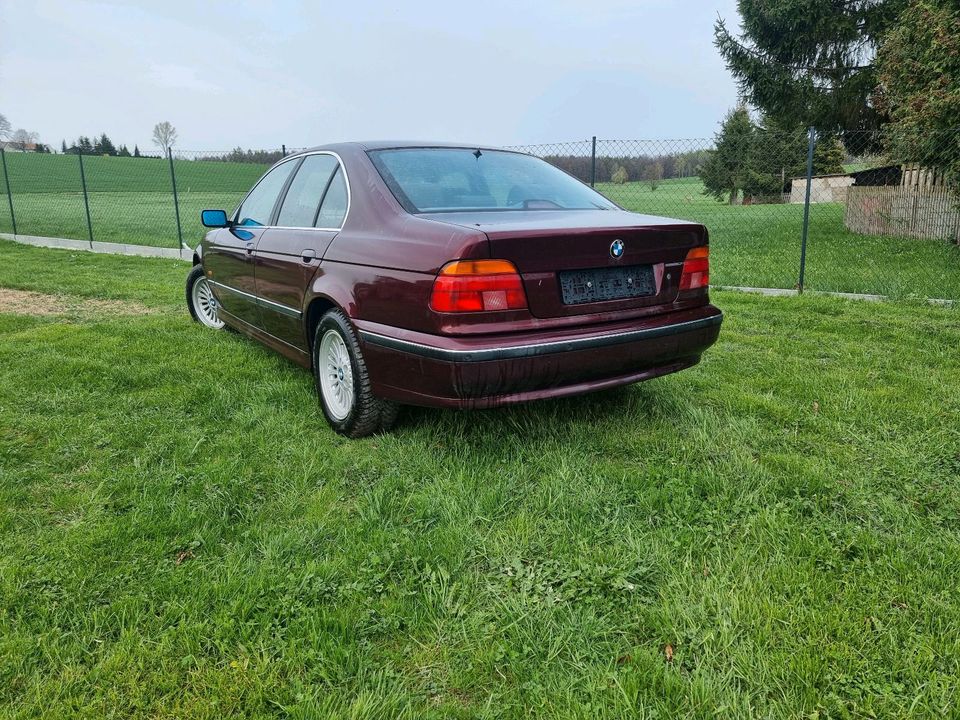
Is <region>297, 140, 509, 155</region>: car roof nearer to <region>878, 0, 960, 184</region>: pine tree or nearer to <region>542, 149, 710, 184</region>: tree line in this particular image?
<region>542, 149, 710, 184</region>: tree line

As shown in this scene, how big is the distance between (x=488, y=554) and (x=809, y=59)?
17.7 metres

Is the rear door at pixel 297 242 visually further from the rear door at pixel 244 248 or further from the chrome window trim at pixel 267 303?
the rear door at pixel 244 248

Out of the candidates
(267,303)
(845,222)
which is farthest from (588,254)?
(845,222)

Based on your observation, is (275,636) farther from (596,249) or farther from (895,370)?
(895,370)

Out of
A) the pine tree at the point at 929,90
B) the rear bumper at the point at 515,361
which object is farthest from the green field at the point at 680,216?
the rear bumper at the point at 515,361

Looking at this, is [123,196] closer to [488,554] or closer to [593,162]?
[593,162]

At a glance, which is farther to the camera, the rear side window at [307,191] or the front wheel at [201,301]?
the front wheel at [201,301]

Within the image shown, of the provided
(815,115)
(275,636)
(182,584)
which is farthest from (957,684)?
(815,115)

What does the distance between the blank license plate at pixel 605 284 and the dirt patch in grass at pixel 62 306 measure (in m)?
5.20

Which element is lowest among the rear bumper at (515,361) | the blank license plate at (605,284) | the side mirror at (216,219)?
the rear bumper at (515,361)

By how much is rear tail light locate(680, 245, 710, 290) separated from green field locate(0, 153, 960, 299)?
481cm

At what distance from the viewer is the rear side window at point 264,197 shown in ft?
14.7

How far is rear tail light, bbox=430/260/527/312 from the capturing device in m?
2.64

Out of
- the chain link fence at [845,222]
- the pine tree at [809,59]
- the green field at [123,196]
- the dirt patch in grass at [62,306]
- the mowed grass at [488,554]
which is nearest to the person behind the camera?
the mowed grass at [488,554]
